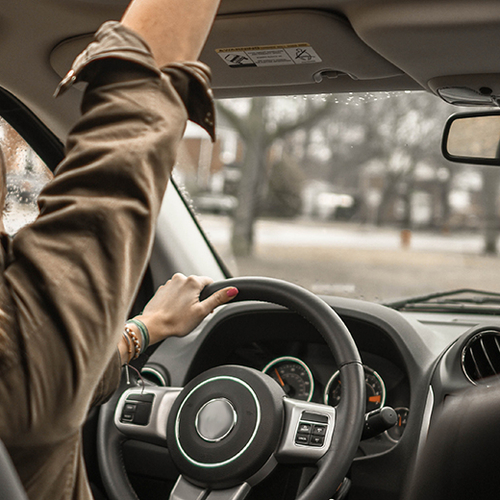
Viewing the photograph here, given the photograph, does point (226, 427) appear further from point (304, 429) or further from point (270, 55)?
point (270, 55)

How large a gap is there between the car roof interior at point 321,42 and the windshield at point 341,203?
4.82m

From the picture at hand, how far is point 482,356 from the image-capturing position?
1.73m

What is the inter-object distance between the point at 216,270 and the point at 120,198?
75.0 inches

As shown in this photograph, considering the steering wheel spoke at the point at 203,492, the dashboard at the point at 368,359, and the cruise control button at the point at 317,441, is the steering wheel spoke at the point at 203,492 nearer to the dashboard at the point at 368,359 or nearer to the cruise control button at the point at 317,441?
the cruise control button at the point at 317,441

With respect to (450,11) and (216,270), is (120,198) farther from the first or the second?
(216,270)

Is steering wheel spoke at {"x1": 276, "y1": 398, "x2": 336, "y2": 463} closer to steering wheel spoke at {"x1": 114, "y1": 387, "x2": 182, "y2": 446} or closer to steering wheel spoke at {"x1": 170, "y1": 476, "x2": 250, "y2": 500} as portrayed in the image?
steering wheel spoke at {"x1": 170, "y1": 476, "x2": 250, "y2": 500}

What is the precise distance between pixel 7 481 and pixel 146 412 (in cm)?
114

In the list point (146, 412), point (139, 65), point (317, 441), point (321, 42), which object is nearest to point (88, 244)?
point (139, 65)

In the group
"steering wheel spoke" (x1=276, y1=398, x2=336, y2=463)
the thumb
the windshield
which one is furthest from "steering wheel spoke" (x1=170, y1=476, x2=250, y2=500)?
the windshield

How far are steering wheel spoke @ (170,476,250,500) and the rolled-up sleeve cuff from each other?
3.51ft

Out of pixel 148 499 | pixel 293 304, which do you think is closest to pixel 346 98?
pixel 293 304

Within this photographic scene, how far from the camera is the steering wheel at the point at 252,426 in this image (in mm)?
1435

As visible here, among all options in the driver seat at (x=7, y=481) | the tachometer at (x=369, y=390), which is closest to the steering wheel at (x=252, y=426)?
the tachometer at (x=369, y=390)

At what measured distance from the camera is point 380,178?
15.1 metres
